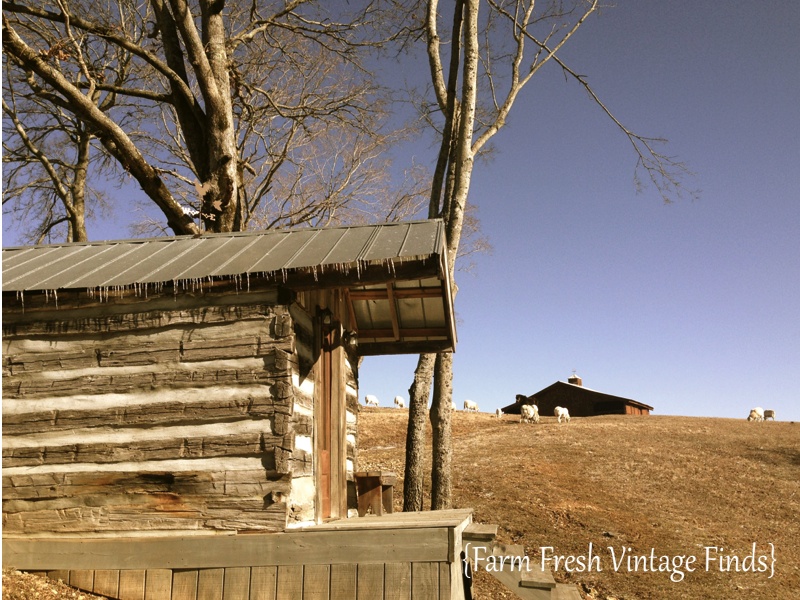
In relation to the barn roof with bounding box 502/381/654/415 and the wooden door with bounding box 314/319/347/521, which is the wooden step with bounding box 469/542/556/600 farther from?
the barn roof with bounding box 502/381/654/415

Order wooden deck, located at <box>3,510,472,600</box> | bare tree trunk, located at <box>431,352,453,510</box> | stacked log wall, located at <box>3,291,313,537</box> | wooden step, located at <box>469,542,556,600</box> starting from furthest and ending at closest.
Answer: bare tree trunk, located at <box>431,352,453,510</box> → wooden step, located at <box>469,542,556,600</box> → stacked log wall, located at <box>3,291,313,537</box> → wooden deck, located at <box>3,510,472,600</box>

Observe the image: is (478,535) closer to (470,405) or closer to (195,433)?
(195,433)

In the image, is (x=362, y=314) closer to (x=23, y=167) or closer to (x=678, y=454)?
(x=23, y=167)

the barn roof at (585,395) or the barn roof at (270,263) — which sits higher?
the barn roof at (270,263)

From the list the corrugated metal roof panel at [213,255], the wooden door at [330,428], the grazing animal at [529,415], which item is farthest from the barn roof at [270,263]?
the grazing animal at [529,415]

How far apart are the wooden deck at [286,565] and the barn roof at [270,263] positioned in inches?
107

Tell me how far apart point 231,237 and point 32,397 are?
10.3 feet

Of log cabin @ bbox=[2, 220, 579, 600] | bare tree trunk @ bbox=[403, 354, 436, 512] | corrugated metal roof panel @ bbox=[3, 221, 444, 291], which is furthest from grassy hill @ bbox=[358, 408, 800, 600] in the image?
corrugated metal roof panel @ bbox=[3, 221, 444, 291]

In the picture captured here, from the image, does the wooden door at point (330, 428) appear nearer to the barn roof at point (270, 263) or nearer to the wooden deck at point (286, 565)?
the barn roof at point (270, 263)

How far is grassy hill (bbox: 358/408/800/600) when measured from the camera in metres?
14.2

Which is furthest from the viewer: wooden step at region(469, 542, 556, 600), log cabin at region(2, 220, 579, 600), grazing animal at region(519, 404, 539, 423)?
grazing animal at region(519, 404, 539, 423)

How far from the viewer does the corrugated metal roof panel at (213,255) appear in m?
7.99

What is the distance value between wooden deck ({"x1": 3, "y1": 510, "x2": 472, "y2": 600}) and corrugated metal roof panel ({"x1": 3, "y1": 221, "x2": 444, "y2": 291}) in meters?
2.89

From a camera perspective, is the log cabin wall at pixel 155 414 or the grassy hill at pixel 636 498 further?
the grassy hill at pixel 636 498
